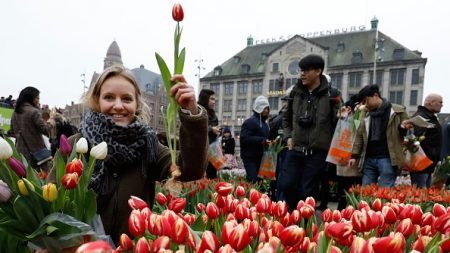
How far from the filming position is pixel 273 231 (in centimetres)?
104

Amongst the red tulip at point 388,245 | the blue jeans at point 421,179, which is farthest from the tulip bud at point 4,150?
the blue jeans at point 421,179

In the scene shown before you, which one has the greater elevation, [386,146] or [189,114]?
[189,114]

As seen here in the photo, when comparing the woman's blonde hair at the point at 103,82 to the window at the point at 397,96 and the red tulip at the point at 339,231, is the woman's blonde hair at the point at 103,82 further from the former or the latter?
the window at the point at 397,96

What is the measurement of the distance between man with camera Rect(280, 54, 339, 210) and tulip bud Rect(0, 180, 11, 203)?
308 cm

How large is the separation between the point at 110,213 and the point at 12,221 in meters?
0.79

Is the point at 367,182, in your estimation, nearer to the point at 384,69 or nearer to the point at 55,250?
the point at 55,250

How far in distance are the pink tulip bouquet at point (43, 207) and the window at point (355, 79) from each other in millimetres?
43673

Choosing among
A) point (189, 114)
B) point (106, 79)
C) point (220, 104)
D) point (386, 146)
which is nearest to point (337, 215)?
point (189, 114)

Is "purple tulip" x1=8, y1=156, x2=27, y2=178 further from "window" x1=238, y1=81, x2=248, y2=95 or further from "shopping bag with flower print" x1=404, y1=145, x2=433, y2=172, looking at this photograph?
"window" x1=238, y1=81, x2=248, y2=95

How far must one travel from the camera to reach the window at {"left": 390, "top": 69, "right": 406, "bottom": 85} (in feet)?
132

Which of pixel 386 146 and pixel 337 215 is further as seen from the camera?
pixel 386 146

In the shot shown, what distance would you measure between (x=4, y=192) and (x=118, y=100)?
857 mm

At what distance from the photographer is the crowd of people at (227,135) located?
172cm

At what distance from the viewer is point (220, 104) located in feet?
175
